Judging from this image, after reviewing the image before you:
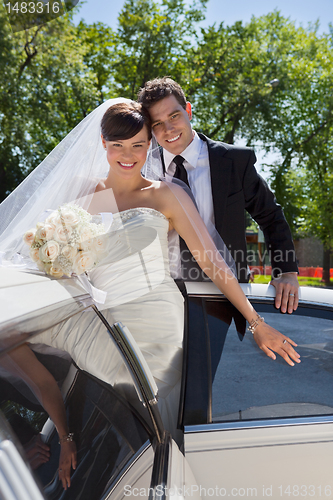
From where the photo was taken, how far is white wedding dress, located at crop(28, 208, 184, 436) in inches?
42.3

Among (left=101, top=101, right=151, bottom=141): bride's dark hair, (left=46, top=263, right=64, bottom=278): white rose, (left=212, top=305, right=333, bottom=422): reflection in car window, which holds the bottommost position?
(left=212, top=305, right=333, bottom=422): reflection in car window

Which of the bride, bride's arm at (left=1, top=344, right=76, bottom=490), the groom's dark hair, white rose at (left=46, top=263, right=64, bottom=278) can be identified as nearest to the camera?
bride's arm at (left=1, top=344, right=76, bottom=490)

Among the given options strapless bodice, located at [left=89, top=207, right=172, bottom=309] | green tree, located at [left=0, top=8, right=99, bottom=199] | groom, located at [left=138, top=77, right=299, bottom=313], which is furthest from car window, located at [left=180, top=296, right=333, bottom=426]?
green tree, located at [left=0, top=8, right=99, bottom=199]

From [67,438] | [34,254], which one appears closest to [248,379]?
[67,438]

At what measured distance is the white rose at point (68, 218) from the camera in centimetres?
149

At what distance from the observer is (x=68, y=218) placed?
1500 millimetres

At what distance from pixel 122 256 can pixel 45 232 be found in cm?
60

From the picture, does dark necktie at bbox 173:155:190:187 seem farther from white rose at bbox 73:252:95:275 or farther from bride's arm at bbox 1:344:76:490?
bride's arm at bbox 1:344:76:490

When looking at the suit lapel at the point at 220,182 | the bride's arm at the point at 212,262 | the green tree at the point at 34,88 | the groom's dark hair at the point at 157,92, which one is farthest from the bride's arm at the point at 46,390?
the green tree at the point at 34,88

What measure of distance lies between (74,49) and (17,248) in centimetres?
1071

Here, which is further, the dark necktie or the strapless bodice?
the dark necktie

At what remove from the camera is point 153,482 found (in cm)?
104

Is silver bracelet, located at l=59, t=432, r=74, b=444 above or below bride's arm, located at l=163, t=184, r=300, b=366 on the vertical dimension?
below

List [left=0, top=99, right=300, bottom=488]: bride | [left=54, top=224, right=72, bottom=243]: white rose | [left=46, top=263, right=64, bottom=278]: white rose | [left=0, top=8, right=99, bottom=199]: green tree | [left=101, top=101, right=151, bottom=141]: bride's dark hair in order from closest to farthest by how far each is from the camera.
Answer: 1. [left=0, top=99, right=300, bottom=488]: bride
2. [left=46, top=263, right=64, bottom=278]: white rose
3. [left=54, top=224, right=72, bottom=243]: white rose
4. [left=101, top=101, right=151, bottom=141]: bride's dark hair
5. [left=0, top=8, right=99, bottom=199]: green tree
